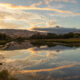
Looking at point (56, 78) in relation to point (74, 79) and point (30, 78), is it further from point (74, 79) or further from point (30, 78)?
point (30, 78)

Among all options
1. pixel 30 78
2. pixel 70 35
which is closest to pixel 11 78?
pixel 30 78

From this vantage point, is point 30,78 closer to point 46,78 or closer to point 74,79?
point 46,78

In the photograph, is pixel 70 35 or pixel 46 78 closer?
pixel 46 78

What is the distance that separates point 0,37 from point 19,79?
177 meters

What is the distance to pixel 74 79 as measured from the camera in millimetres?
13430

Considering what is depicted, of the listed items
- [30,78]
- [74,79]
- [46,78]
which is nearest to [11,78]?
[30,78]

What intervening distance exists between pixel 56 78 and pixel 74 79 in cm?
175

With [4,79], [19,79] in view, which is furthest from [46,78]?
[4,79]

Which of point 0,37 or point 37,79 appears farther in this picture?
point 0,37

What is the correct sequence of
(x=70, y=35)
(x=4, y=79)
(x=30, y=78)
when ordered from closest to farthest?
(x=4, y=79) → (x=30, y=78) → (x=70, y=35)

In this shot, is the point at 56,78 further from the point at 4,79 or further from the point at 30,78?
the point at 4,79

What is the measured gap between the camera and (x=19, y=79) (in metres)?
13.3

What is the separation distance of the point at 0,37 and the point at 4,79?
580ft

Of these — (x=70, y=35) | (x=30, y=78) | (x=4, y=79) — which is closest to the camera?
(x=4, y=79)
